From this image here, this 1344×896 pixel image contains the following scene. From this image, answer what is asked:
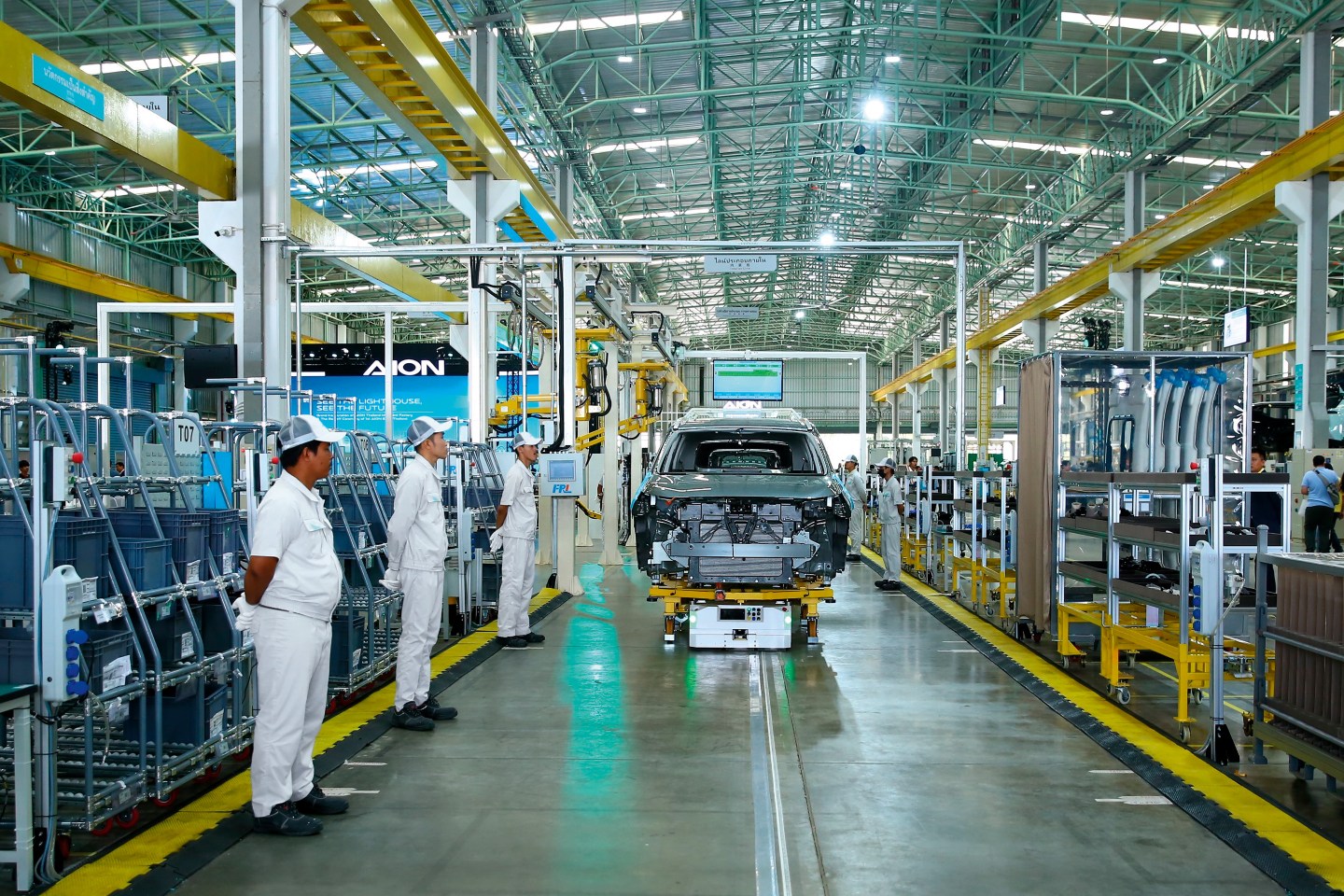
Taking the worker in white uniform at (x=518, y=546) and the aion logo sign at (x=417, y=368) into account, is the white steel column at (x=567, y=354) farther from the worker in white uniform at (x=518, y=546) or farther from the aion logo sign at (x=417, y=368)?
the aion logo sign at (x=417, y=368)

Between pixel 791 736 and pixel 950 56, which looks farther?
pixel 950 56

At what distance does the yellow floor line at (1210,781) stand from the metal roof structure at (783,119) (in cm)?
917

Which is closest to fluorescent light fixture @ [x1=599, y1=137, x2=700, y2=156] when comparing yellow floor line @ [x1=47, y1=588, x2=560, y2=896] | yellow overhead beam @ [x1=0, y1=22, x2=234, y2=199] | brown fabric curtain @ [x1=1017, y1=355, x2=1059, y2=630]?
yellow overhead beam @ [x1=0, y1=22, x2=234, y2=199]

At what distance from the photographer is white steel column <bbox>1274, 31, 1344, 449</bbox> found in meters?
11.2

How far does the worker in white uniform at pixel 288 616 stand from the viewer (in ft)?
12.6

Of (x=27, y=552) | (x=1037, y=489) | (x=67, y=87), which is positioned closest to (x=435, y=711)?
(x=27, y=552)

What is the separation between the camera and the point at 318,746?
17.2 ft

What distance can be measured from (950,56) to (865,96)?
6.26ft

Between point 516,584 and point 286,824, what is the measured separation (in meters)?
4.13

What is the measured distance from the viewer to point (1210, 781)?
15.3 feet

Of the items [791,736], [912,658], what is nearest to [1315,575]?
[791,736]

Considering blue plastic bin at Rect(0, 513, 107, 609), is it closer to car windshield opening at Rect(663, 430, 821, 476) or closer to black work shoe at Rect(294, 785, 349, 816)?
black work shoe at Rect(294, 785, 349, 816)

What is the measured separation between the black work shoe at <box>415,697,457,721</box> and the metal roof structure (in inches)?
367

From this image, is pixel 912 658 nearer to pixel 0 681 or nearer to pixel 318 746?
pixel 318 746
